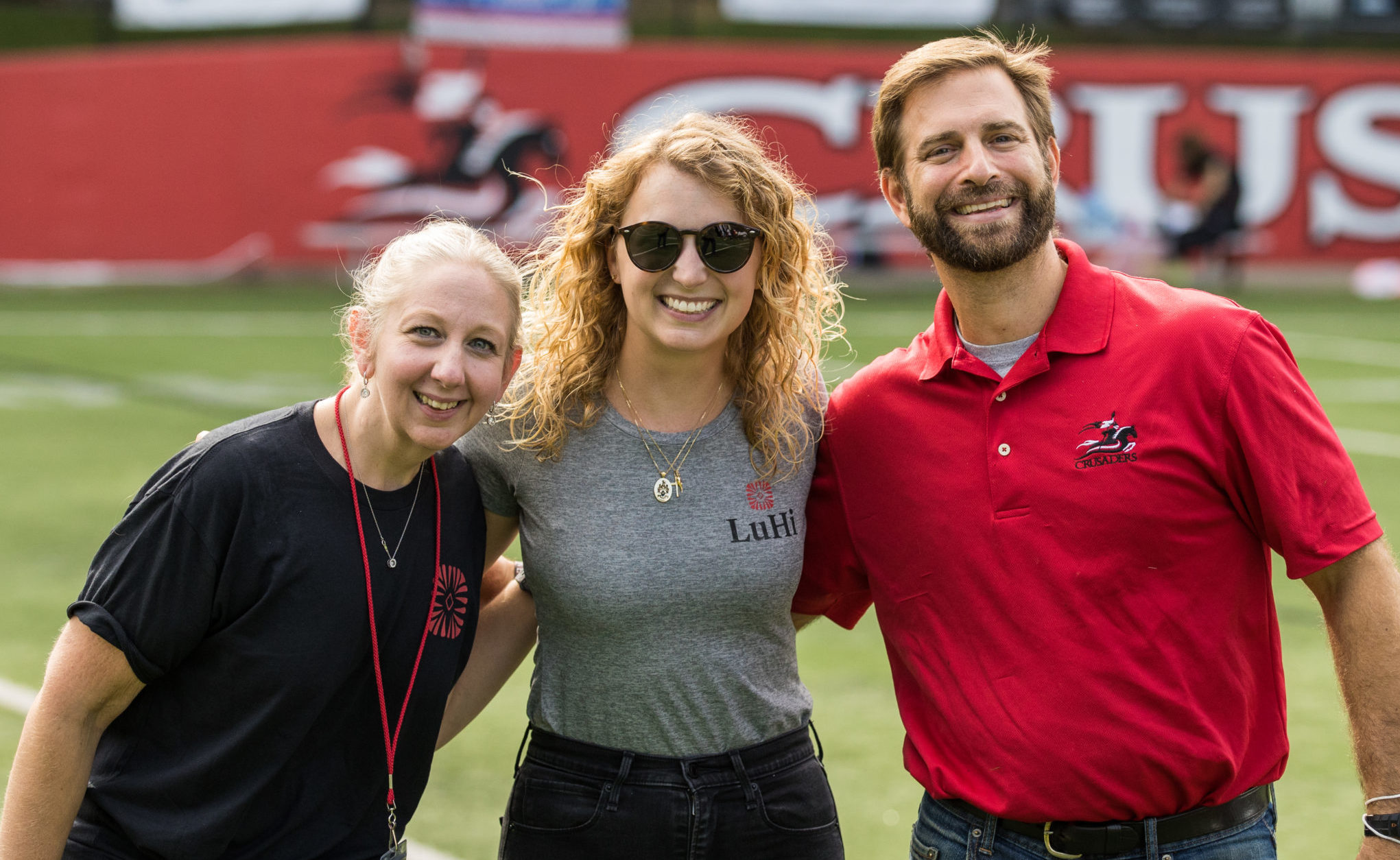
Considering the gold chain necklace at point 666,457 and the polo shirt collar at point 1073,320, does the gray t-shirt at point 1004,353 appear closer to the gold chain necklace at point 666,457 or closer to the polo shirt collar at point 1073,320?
the polo shirt collar at point 1073,320

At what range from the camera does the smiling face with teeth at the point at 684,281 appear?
335 cm

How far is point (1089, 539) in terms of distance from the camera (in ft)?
10.1

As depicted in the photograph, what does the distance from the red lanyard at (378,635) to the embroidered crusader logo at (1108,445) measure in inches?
52.9

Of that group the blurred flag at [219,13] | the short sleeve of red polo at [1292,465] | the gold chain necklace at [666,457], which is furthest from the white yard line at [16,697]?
the blurred flag at [219,13]

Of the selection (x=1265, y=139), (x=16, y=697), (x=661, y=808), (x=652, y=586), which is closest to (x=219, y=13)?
(x=1265, y=139)

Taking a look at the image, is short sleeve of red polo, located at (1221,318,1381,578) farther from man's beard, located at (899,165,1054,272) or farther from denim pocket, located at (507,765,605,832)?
denim pocket, located at (507,765,605,832)

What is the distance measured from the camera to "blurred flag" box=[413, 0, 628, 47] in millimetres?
23781

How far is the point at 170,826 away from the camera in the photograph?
2.93 m

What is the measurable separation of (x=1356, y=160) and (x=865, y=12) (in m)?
8.49

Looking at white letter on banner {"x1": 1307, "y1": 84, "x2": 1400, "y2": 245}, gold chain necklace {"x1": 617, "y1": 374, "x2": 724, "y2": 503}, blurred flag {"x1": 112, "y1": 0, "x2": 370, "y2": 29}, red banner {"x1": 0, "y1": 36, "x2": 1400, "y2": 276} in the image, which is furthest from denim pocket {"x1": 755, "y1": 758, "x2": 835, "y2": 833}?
white letter on banner {"x1": 1307, "y1": 84, "x2": 1400, "y2": 245}

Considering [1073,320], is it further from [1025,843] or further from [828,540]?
[1025,843]

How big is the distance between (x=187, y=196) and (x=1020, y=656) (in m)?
22.8

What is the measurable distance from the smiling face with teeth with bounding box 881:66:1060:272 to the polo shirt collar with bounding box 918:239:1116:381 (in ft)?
0.36

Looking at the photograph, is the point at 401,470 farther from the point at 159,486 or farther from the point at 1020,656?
the point at 1020,656
